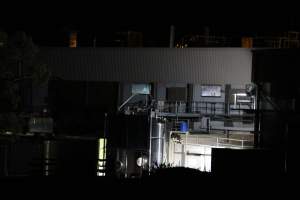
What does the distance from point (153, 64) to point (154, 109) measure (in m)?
3.34

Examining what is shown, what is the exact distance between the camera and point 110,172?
1716cm

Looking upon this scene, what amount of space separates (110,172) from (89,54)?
10.2 metres

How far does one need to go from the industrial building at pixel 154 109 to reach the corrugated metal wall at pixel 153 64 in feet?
0.14

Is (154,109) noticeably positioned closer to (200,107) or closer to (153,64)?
(153,64)

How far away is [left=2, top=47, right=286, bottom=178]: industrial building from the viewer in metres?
20.6

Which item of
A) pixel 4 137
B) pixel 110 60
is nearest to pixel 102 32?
pixel 110 60

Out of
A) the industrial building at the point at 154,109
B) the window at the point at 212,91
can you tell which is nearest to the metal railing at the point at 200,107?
the industrial building at the point at 154,109

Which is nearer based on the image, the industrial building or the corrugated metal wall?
the industrial building

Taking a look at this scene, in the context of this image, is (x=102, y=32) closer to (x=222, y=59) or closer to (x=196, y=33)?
(x=196, y=33)

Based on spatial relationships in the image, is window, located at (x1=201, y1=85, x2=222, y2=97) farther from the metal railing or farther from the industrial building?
the metal railing

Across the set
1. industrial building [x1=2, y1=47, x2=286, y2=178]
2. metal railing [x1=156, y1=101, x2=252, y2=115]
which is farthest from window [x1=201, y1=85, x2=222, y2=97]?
metal railing [x1=156, y1=101, x2=252, y2=115]

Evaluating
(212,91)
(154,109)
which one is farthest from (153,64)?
(212,91)

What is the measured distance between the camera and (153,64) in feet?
84.1

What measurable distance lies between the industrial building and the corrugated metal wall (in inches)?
1.7
